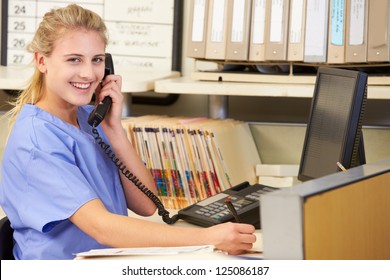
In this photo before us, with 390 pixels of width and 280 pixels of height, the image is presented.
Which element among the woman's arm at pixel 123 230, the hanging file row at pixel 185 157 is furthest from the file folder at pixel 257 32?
the woman's arm at pixel 123 230

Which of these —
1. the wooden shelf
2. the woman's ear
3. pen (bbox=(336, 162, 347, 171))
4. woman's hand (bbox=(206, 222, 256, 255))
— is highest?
the woman's ear

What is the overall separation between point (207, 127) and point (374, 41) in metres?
0.54

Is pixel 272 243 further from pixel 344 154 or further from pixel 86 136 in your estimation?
pixel 86 136

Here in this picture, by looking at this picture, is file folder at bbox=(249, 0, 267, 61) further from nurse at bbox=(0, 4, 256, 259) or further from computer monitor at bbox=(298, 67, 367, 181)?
nurse at bbox=(0, 4, 256, 259)

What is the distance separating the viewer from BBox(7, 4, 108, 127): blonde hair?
167 centimetres

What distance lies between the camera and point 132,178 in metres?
1.86

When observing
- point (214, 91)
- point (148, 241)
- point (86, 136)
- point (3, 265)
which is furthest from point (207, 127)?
point (3, 265)

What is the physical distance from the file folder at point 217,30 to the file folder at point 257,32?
86mm

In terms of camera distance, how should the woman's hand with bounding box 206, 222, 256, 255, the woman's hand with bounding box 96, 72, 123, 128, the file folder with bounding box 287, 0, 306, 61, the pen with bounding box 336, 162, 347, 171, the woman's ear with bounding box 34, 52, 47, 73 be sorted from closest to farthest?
the woman's hand with bounding box 206, 222, 256, 255 → the pen with bounding box 336, 162, 347, 171 → the woman's ear with bounding box 34, 52, 47, 73 → the woman's hand with bounding box 96, 72, 123, 128 → the file folder with bounding box 287, 0, 306, 61

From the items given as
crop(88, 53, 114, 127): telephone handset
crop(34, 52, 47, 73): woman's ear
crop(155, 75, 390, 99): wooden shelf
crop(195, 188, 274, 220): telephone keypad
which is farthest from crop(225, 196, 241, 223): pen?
crop(155, 75, 390, 99): wooden shelf

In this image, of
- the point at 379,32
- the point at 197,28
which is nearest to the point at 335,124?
the point at 379,32

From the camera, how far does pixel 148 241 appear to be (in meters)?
1.48

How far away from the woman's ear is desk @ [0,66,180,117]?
0.46m

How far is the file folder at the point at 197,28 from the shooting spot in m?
2.35
